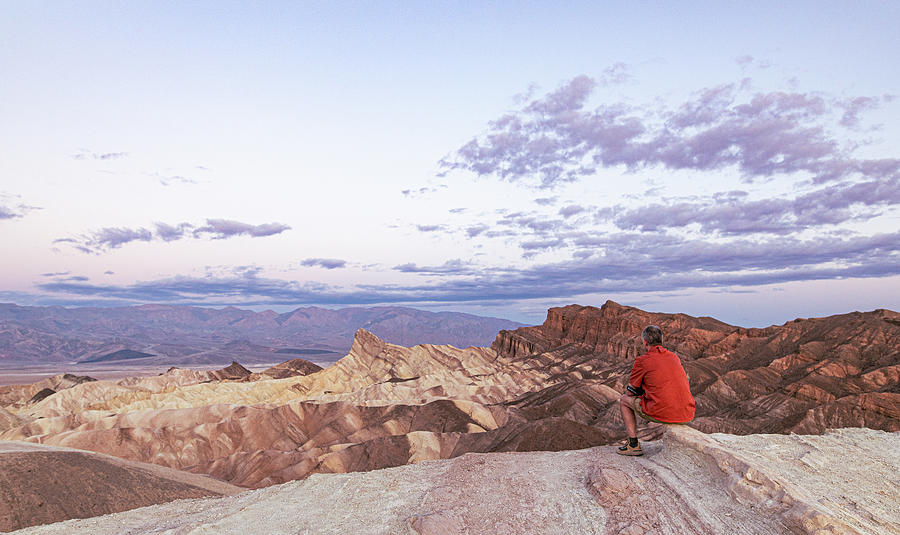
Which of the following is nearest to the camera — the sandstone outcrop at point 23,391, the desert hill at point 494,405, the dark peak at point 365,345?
the desert hill at point 494,405

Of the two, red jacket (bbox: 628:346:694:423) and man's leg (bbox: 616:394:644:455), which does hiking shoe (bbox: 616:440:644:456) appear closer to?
man's leg (bbox: 616:394:644:455)

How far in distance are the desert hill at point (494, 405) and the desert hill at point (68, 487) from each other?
10.9m

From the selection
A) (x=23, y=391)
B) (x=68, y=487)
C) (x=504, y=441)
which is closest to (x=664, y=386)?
(x=504, y=441)

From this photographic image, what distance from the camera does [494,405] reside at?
44.2m

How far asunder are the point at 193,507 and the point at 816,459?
10.9 m

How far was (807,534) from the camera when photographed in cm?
499

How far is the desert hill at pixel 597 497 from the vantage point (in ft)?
18.3

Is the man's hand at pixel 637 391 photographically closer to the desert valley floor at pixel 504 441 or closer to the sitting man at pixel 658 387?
the sitting man at pixel 658 387

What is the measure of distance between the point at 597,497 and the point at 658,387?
2.04 meters

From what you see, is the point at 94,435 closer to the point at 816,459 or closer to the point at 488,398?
the point at 488,398

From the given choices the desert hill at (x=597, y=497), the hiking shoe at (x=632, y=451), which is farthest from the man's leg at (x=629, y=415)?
the desert hill at (x=597, y=497)

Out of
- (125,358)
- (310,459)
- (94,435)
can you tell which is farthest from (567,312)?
(125,358)

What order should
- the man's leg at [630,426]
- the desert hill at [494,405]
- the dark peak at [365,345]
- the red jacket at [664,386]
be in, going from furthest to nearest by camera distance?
the dark peak at [365,345], the desert hill at [494,405], the man's leg at [630,426], the red jacket at [664,386]

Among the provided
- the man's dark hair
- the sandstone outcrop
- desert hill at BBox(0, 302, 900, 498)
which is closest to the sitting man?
the man's dark hair
